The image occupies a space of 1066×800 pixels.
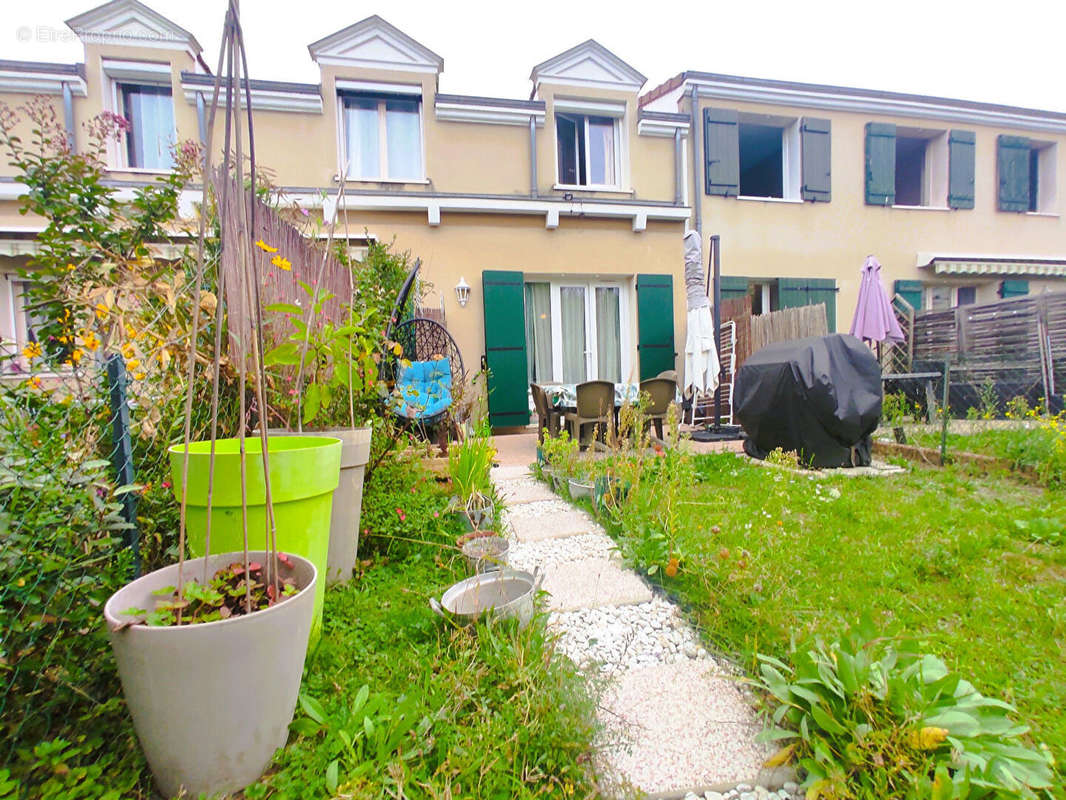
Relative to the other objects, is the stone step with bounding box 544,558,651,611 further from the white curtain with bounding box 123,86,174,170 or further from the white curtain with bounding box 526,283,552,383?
the white curtain with bounding box 123,86,174,170

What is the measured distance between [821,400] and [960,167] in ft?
26.8

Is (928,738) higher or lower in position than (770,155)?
lower

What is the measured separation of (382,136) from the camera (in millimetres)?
6277

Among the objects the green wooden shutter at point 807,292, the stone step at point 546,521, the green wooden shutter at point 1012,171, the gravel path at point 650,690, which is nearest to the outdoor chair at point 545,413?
the stone step at point 546,521

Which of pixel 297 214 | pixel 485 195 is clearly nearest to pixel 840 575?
pixel 297 214

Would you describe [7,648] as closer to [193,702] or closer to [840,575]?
[193,702]

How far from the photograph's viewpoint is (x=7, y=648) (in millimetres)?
938

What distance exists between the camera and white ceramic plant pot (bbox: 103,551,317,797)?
830 millimetres

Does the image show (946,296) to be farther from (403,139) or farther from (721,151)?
(403,139)

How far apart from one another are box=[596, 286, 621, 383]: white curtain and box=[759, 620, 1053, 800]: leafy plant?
5.74 metres

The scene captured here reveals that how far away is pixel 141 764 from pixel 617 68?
8173mm

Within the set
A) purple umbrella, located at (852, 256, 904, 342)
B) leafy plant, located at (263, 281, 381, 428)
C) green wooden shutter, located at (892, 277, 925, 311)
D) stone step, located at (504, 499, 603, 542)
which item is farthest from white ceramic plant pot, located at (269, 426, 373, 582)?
green wooden shutter, located at (892, 277, 925, 311)

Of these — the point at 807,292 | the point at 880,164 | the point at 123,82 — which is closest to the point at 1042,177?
the point at 880,164

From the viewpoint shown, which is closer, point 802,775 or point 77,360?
point 802,775
